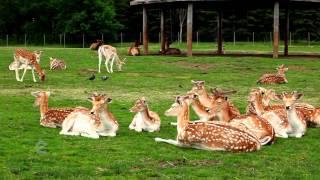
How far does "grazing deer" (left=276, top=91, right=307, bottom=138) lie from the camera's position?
9.93 m

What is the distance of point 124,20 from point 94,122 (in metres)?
58.5

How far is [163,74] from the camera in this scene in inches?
879

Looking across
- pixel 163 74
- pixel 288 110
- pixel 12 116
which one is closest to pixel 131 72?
pixel 163 74

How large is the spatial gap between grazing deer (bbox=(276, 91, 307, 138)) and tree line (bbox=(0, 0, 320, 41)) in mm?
50236

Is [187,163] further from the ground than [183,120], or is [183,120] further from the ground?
[183,120]

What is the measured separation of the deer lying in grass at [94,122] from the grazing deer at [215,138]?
4.46ft

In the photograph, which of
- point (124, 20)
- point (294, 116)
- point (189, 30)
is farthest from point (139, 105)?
point (124, 20)

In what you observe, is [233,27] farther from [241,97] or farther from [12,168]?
[12,168]

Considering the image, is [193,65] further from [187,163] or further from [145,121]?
[187,163]

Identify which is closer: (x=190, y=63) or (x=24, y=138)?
(x=24, y=138)

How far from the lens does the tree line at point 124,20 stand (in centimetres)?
6106

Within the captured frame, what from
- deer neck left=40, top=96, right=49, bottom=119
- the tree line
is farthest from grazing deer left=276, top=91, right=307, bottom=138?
the tree line

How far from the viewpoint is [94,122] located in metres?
9.81

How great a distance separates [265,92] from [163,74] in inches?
424
